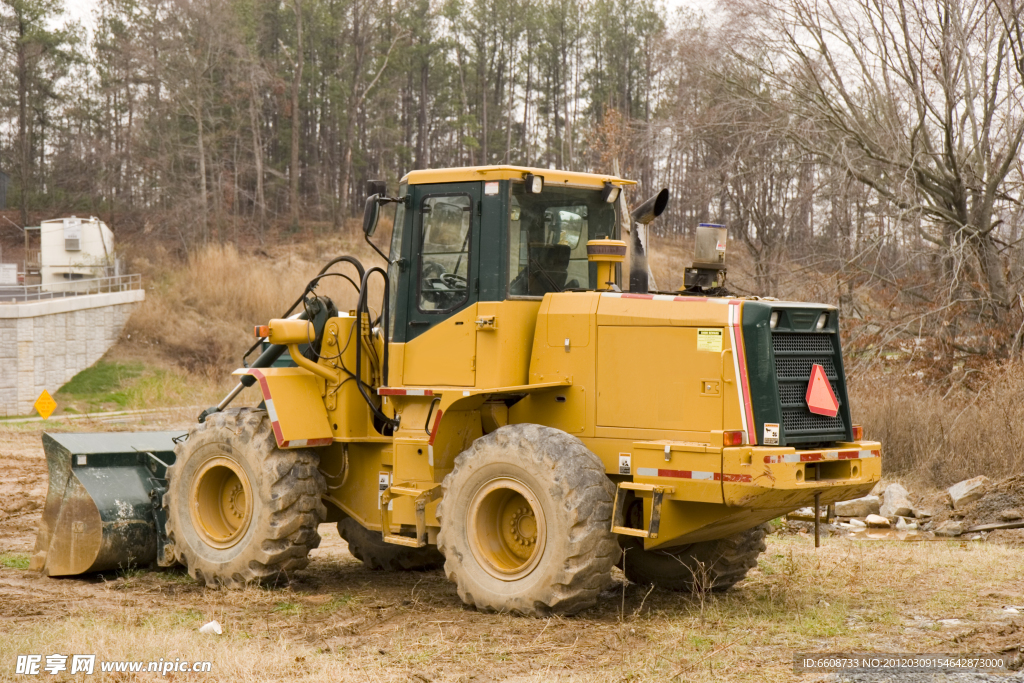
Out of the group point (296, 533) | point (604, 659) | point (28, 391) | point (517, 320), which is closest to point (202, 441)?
point (296, 533)

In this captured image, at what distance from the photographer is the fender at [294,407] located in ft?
28.0

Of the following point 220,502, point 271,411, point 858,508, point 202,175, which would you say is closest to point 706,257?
point 271,411

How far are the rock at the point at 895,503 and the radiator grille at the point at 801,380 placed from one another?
19.6ft

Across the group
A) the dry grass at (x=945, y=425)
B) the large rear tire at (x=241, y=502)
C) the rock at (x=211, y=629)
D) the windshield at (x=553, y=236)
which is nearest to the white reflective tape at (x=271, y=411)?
the large rear tire at (x=241, y=502)

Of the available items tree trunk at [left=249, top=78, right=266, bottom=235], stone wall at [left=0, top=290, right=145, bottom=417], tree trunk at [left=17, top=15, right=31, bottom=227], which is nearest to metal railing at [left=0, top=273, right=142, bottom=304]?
stone wall at [left=0, top=290, right=145, bottom=417]

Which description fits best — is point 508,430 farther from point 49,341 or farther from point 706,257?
point 49,341

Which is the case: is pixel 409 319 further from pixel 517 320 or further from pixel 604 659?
pixel 604 659

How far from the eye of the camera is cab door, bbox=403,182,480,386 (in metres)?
7.98

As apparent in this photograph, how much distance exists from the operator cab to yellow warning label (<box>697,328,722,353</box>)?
1.30 meters

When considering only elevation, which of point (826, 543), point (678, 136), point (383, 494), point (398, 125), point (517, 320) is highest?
point (398, 125)

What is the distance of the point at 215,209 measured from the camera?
165 ft

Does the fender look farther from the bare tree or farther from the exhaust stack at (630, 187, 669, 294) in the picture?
the bare tree

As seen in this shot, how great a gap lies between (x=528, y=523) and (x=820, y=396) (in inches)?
85.5

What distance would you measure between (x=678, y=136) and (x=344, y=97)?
36946 mm
